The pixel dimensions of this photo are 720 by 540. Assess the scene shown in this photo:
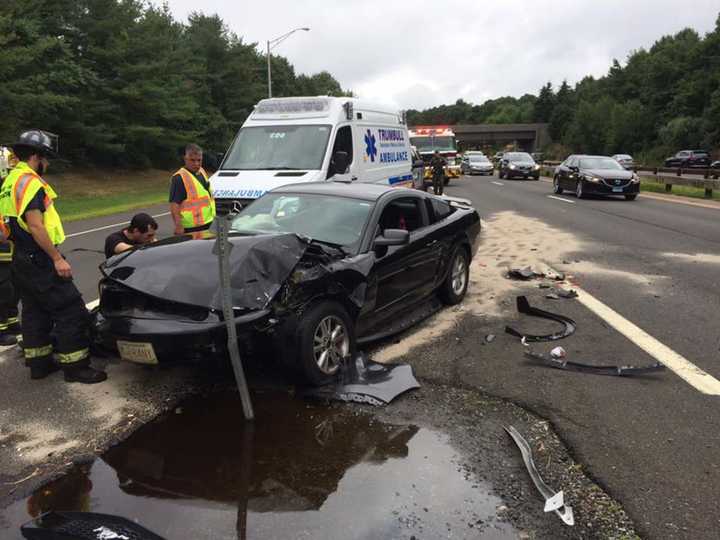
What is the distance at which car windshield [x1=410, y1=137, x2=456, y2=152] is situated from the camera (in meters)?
30.9

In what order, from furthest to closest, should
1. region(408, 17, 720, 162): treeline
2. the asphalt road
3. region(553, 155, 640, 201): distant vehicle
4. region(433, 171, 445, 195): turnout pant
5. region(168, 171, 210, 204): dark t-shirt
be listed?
region(408, 17, 720, 162): treeline, region(433, 171, 445, 195): turnout pant, region(553, 155, 640, 201): distant vehicle, region(168, 171, 210, 204): dark t-shirt, the asphalt road

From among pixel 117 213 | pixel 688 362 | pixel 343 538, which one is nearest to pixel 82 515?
pixel 343 538

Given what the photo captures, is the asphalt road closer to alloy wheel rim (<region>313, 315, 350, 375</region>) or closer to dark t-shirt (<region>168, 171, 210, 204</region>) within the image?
alloy wheel rim (<region>313, 315, 350, 375</region>)

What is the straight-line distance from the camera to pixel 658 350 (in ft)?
16.8

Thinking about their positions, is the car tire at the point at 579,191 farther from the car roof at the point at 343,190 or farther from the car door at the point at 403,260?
the car roof at the point at 343,190

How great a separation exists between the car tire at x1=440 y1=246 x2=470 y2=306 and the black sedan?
31.4 inches

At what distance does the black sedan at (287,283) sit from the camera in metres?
3.76

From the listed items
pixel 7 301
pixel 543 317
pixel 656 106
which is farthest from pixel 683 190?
pixel 656 106

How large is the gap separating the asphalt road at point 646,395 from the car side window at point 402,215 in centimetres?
120

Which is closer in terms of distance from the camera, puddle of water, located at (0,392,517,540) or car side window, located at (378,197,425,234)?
puddle of water, located at (0,392,517,540)

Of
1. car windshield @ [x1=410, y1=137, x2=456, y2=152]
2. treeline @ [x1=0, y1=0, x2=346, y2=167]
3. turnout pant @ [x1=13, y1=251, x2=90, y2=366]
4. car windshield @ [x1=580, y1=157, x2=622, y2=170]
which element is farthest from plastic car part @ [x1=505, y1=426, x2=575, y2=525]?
car windshield @ [x1=410, y1=137, x2=456, y2=152]

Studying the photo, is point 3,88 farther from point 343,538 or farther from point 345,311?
point 343,538

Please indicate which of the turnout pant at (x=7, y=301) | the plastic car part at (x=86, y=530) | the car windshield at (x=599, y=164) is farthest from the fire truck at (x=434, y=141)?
the plastic car part at (x=86, y=530)

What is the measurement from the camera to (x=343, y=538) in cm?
265
